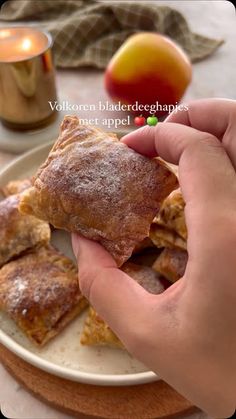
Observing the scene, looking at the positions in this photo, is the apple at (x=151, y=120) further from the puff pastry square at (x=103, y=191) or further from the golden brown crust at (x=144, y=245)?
the puff pastry square at (x=103, y=191)

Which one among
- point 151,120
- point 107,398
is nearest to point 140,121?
point 151,120

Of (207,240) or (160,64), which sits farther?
(160,64)

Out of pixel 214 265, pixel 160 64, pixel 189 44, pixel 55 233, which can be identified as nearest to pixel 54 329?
pixel 55 233

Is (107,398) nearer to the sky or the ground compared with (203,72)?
nearer to the ground

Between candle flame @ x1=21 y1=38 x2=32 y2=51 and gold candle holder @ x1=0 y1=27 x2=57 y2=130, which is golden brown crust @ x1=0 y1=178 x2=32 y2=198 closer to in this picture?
gold candle holder @ x1=0 y1=27 x2=57 y2=130

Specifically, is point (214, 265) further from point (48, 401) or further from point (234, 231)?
point (48, 401)

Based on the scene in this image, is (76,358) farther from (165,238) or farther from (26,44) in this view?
(26,44)

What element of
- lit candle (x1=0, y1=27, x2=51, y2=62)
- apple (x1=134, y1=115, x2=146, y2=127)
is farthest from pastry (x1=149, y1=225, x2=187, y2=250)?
lit candle (x1=0, y1=27, x2=51, y2=62)

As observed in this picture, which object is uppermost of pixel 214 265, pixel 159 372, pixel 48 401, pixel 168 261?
pixel 214 265
